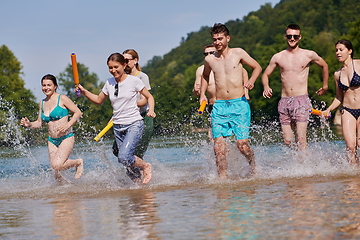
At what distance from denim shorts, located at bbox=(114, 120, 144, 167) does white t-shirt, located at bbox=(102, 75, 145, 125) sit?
89 mm

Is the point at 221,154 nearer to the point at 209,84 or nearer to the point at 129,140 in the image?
the point at 129,140

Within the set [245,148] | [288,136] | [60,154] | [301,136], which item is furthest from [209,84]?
[60,154]

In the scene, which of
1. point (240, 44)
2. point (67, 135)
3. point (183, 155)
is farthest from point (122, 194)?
point (240, 44)

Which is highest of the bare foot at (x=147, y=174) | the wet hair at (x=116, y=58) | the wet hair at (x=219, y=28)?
the wet hair at (x=219, y=28)

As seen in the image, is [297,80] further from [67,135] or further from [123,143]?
[67,135]

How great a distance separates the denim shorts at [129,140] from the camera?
8812 mm

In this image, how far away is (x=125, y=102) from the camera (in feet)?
28.9

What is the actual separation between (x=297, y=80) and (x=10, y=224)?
533cm

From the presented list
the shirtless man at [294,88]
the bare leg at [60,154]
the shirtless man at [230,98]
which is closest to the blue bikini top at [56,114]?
the bare leg at [60,154]

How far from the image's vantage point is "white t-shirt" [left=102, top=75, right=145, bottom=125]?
344 inches

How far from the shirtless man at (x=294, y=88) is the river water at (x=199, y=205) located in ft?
1.36

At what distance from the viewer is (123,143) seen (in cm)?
886

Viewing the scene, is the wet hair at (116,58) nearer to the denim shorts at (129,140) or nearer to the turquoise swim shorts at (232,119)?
the denim shorts at (129,140)

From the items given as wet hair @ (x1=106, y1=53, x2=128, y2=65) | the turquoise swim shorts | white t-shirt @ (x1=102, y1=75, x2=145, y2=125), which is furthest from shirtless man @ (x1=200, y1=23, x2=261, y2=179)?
wet hair @ (x1=106, y1=53, x2=128, y2=65)
